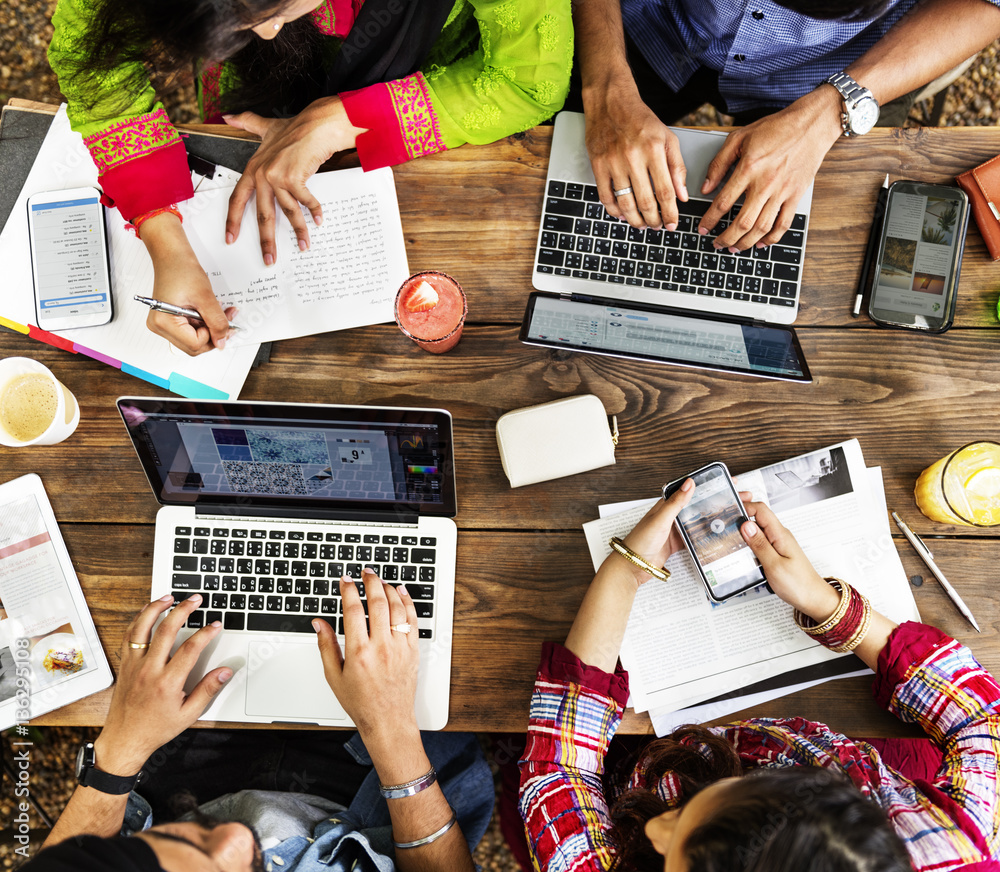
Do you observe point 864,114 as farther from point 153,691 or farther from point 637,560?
point 153,691

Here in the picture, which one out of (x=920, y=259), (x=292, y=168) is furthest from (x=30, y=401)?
(x=920, y=259)

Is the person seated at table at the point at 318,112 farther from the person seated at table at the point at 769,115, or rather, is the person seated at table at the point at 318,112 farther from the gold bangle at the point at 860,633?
the gold bangle at the point at 860,633

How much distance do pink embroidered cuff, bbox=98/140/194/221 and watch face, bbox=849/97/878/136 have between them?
3.58ft

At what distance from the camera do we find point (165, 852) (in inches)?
30.2

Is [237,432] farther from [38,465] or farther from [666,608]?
[666,608]

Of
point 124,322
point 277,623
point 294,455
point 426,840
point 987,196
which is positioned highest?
point 987,196

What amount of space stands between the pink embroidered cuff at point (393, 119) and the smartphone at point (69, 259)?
0.45 m

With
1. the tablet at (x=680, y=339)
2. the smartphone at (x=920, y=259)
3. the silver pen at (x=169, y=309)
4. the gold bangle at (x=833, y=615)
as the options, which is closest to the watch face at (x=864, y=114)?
the smartphone at (x=920, y=259)

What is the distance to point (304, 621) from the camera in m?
0.98

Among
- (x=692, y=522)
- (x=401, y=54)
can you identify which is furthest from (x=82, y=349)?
(x=692, y=522)

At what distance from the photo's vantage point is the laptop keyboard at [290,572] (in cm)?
98

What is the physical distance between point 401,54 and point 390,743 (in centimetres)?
110

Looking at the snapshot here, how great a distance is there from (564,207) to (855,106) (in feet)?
1.59

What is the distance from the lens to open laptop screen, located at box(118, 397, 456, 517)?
2.94 feet
